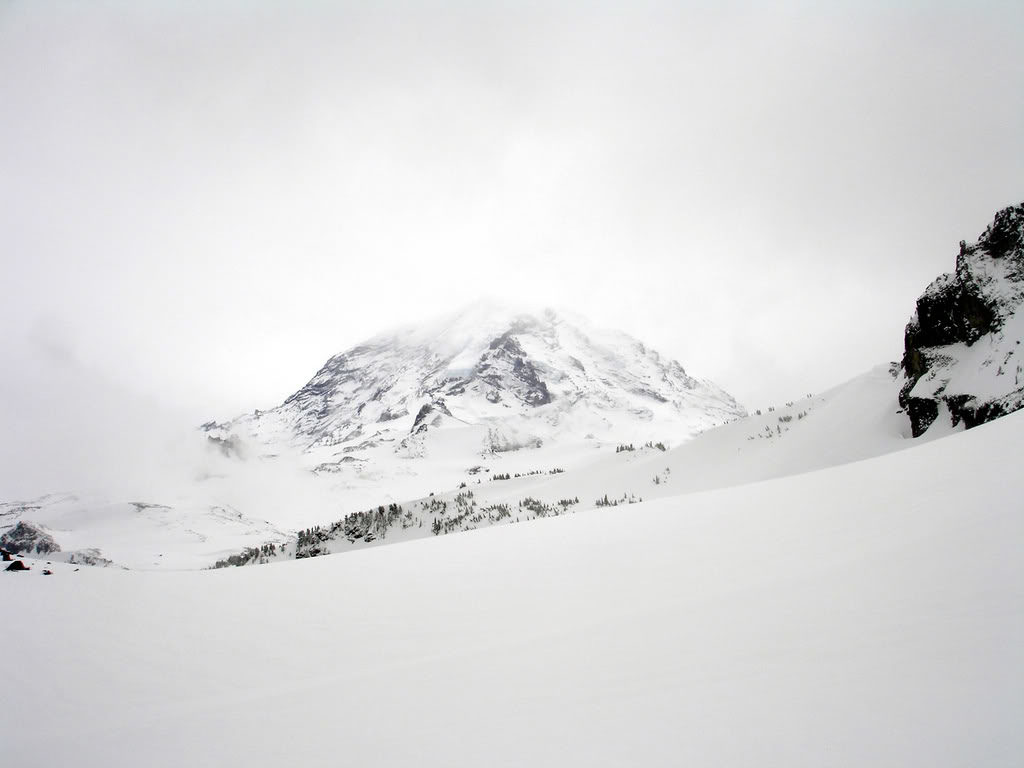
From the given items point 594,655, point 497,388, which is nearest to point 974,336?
point 594,655

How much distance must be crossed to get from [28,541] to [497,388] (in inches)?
3409

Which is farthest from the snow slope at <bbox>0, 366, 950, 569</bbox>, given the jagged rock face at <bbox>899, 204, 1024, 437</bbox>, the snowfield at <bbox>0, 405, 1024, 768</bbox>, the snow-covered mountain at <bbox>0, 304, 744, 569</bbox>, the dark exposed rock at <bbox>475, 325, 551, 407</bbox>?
the dark exposed rock at <bbox>475, 325, 551, 407</bbox>

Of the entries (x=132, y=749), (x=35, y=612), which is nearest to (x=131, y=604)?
(x=35, y=612)

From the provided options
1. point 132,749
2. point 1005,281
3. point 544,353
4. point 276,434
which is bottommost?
point 132,749

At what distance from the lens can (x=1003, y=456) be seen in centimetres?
366

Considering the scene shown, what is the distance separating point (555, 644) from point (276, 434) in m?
143

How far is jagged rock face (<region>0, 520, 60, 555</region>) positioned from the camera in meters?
14.5

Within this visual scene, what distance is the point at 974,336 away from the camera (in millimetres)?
9500

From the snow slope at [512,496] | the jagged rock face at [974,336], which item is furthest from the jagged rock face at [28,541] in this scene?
the jagged rock face at [974,336]

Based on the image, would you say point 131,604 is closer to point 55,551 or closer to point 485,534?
point 485,534

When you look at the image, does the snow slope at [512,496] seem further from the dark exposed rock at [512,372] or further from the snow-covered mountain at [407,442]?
the dark exposed rock at [512,372]

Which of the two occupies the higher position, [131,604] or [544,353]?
[544,353]

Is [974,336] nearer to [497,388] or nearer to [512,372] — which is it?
[497,388]

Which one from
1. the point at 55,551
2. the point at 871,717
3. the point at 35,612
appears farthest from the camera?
the point at 55,551
